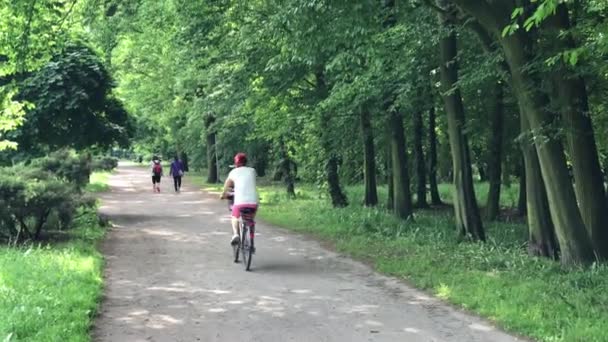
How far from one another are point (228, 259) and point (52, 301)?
4816 mm

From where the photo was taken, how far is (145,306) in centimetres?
850

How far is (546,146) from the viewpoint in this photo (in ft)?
36.4

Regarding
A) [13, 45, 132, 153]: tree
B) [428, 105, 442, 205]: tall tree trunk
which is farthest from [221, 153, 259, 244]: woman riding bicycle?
[428, 105, 442, 205]: tall tree trunk

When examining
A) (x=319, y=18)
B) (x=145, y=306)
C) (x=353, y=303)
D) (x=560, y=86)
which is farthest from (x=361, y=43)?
(x=145, y=306)

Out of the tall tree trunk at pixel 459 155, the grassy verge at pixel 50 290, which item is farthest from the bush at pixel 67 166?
the tall tree trunk at pixel 459 155

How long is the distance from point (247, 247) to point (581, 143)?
587 centimetres

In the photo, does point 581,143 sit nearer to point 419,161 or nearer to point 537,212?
point 537,212

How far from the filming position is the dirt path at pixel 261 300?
7.15 meters

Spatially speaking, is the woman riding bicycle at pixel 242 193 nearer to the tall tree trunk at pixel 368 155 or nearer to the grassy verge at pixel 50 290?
the grassy verge at pixel 50 290

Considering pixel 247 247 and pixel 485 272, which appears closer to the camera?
pixel 485 272

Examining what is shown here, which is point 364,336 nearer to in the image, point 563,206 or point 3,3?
point 563,206

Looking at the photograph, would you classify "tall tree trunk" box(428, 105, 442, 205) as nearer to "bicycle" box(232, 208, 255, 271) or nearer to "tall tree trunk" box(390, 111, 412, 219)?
"tall tree trunk" box(390, 111, 412, 219)

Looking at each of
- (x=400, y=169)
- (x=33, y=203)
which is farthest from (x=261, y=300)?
(x=400, y=169)

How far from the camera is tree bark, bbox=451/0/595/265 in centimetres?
1091
